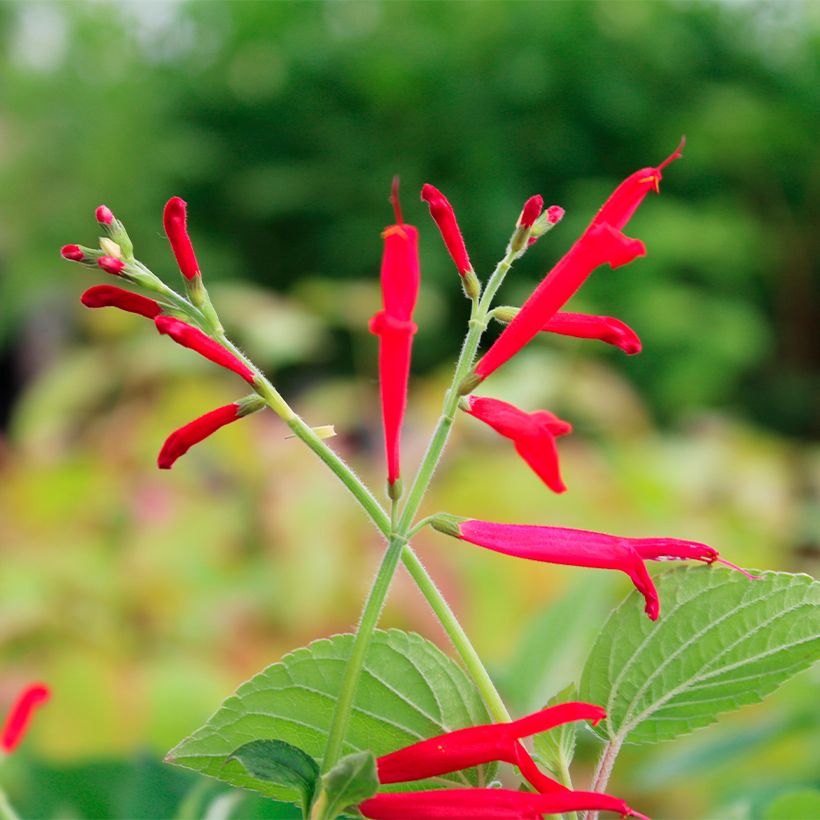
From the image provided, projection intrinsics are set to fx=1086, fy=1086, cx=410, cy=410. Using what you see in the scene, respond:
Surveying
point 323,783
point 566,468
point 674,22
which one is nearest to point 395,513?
point 323,783

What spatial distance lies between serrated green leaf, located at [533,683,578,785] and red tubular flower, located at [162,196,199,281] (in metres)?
0.09

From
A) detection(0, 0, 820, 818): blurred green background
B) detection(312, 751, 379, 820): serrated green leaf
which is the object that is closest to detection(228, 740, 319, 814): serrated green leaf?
detection(312, 751, 379, 820): serrated green leaf

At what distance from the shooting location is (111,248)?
Result: 164 millimetres

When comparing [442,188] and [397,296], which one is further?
[442,188]

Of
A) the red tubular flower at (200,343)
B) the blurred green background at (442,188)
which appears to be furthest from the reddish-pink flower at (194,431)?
the blurred green background at (442,188)

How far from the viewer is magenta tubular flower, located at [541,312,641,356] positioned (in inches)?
6.9

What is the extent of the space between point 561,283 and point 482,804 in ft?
0.26

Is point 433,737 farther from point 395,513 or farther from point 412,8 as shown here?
point 412,8

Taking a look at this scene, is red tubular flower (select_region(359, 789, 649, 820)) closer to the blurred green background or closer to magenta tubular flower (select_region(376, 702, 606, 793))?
magenta tubular flower (select_region(376, 702, 606, 793))

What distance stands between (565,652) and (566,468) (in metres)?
0.94

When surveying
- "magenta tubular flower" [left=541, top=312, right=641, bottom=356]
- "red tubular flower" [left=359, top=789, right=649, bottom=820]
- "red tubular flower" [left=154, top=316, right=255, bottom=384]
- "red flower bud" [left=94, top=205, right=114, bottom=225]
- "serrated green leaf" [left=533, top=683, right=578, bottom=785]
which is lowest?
"red tubular flower" [left=359, top=789, right=649, bottom=820]

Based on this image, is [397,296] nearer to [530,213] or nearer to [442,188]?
[530,213]

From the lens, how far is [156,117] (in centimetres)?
342

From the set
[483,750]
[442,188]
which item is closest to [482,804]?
[483,750]
